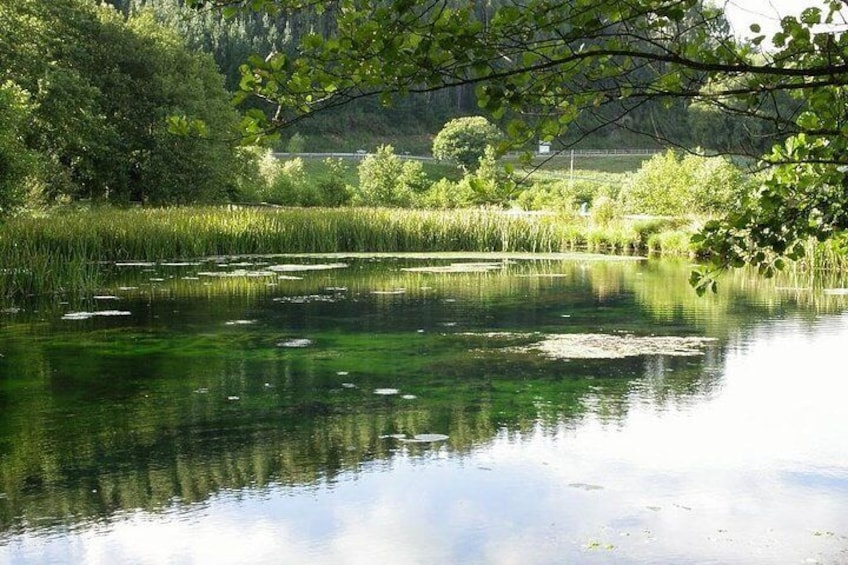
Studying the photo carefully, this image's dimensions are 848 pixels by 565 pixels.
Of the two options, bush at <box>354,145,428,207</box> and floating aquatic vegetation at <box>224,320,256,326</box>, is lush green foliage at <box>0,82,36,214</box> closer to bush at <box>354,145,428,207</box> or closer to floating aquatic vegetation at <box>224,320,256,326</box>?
floating aquatic vegetation at <box>224,320,256,326</box>

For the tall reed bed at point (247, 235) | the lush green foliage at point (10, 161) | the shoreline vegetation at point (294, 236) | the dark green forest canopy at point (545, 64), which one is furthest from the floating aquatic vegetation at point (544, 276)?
the dark green forest canopy at point (545, 64)

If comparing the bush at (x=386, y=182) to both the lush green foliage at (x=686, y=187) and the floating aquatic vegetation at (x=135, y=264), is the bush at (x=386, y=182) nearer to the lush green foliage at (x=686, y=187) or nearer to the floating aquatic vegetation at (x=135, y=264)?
the lush green foliage at (x=686, y=187)

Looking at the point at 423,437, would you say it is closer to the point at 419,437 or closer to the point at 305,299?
the point at 419,437

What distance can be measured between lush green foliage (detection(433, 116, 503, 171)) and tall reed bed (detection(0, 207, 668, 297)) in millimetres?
34660

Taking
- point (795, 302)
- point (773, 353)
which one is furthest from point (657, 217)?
point (773, 353)

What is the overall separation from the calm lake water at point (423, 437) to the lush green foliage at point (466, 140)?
167 ft

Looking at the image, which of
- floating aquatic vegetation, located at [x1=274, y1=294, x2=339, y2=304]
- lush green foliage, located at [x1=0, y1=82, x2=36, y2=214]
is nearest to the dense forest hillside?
lush green foliage, located at [x1=0, y1=82, x2=36, y2=214]

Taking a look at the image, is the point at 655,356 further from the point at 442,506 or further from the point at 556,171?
the point at 556,171

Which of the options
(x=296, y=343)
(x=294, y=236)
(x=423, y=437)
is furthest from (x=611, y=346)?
(x=294, y=236)

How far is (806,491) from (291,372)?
4.71 metres

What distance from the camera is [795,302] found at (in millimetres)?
14211

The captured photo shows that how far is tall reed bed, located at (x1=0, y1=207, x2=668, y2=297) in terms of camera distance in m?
15.9

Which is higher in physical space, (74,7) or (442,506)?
(74,7)

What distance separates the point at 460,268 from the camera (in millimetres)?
20188
